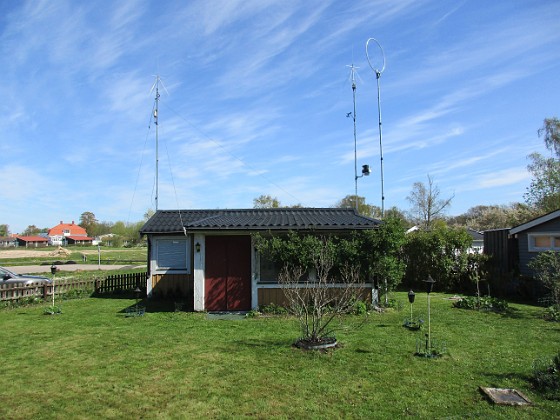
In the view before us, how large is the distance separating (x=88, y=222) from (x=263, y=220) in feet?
365

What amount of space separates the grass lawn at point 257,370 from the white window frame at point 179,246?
175 inches

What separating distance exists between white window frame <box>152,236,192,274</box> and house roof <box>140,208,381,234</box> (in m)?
0.51

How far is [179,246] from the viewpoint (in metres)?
14.9

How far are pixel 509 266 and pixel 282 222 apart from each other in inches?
430

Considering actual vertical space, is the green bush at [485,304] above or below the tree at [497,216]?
below

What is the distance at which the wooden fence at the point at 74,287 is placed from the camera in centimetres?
1332

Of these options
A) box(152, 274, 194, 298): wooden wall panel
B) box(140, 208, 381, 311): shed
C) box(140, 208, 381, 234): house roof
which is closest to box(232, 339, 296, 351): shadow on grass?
box(140, 208, 381, 311): shed

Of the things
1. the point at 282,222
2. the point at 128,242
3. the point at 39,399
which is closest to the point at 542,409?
the point at 39,399

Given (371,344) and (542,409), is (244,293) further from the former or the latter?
(542,409)

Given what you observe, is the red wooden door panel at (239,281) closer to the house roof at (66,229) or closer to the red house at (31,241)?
the red house at (31,241)

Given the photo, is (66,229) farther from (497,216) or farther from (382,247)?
(382,247)

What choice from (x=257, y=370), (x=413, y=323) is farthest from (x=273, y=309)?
(x=257, y=370)

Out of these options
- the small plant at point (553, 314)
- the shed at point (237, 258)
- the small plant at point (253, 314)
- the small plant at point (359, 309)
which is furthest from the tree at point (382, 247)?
the small plant at point (553, 314)

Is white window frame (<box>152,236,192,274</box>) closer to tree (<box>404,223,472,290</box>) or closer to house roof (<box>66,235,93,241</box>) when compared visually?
tree (<box>404,223,472,290</box>)
